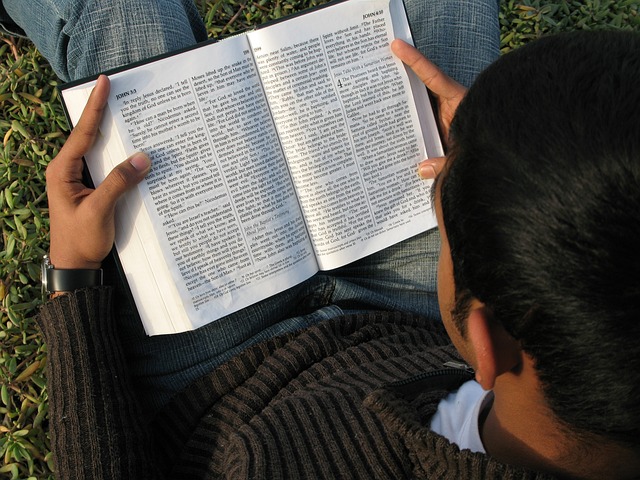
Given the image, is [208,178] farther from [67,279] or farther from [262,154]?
[67,279]

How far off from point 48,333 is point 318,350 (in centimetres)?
52

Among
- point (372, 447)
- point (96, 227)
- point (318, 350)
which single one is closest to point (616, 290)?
point (372, 447)

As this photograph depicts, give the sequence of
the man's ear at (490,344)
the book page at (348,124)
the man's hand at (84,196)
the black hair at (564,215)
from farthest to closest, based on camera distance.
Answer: the book page at (348,124) → the man's hand at (84,196) → the man's ear at (490,344) → the black hair at (564,215)

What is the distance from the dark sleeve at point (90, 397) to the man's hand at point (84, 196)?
89 millimetres

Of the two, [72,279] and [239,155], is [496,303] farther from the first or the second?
[72,279]

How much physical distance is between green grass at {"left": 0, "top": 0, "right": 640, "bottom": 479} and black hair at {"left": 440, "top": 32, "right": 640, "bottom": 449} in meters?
1.10

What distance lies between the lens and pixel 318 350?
119 centimetres

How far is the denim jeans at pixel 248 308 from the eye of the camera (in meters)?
1.19

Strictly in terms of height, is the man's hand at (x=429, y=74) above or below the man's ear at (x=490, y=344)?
above

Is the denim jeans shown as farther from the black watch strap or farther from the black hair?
the black hair

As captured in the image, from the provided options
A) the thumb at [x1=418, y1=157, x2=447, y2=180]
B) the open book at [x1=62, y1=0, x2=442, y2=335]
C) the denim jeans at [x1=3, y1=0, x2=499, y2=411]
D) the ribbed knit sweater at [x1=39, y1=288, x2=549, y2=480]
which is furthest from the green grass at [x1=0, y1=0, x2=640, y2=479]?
the thumb at [x1=418, y1=157, x2=447, y2=180]

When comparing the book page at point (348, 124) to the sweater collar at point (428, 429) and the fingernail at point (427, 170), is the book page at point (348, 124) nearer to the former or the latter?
the fingernail at point (427, 170)

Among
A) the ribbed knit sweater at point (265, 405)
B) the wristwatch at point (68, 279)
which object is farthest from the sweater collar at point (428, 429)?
the wristwatch at point (68, 279)

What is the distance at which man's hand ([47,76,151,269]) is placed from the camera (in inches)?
40.1
